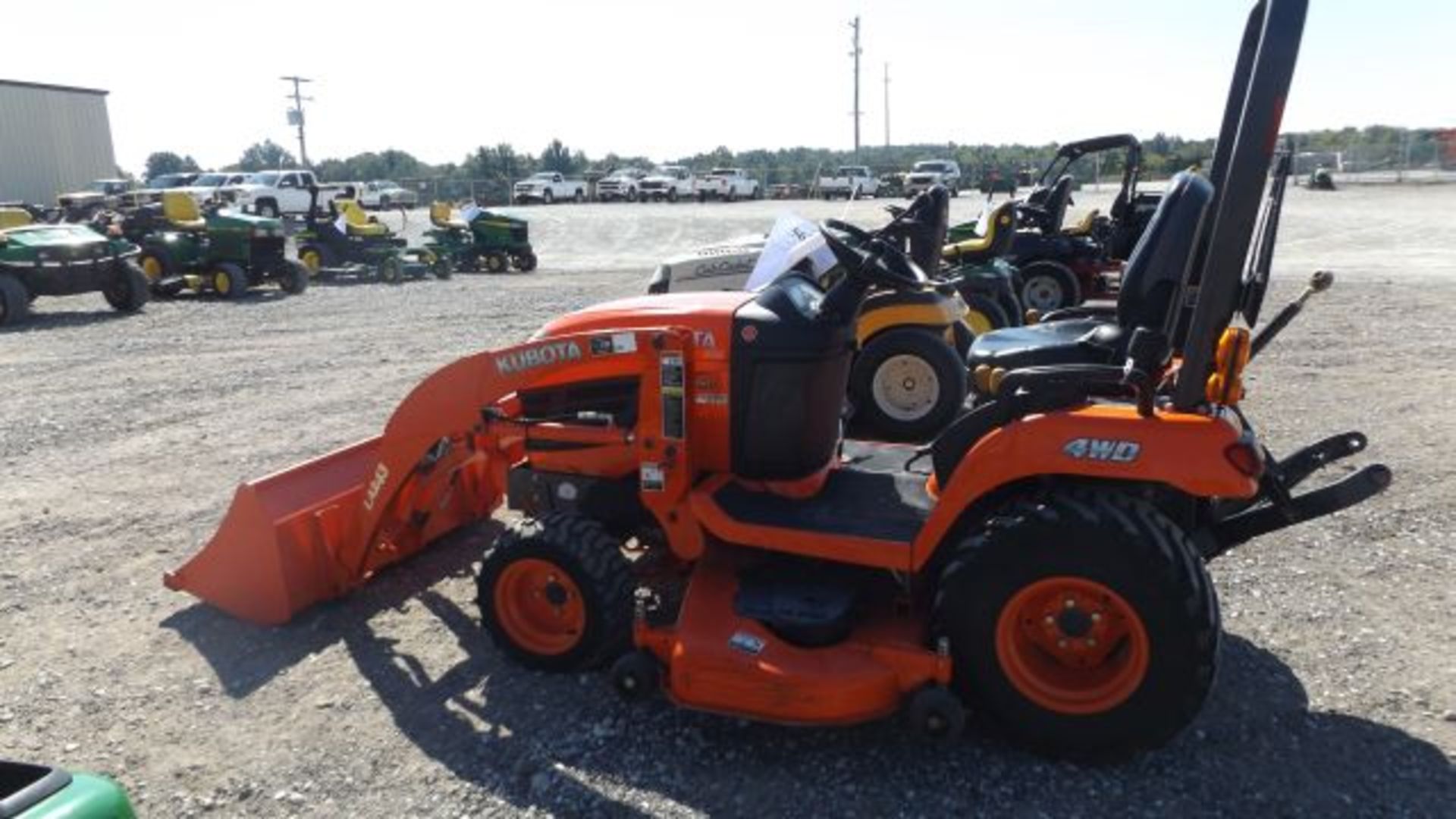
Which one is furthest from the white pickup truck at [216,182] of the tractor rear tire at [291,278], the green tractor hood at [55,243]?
the green tractor hood at [55,243]

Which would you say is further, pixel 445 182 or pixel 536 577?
pixel 445 182

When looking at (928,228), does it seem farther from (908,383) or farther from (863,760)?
(863,760)

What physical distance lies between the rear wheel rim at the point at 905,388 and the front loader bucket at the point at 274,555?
140 inches

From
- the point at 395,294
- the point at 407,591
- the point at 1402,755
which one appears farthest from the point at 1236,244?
the point at 395,294

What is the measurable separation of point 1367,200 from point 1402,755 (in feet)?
112

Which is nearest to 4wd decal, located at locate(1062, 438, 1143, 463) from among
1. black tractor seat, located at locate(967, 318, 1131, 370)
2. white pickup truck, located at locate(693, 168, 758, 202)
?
black tractor seat, located at locate(967, 318, 1131, 370)

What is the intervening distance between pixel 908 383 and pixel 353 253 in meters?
15.2

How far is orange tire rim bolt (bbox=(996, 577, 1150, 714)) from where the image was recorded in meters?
3.22

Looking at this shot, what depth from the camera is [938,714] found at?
325 cm

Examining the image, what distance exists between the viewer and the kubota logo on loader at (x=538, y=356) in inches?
159

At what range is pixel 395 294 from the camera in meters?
17.0

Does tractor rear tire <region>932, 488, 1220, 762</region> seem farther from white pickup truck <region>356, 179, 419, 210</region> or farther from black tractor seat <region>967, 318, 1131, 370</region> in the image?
white pickup truck <region>356, 179, 419, 210</region>

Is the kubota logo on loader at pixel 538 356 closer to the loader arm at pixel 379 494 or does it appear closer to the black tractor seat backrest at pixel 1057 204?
the loader arm at pixel 379 494

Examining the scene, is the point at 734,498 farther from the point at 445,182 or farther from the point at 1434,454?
the point at 445,182
